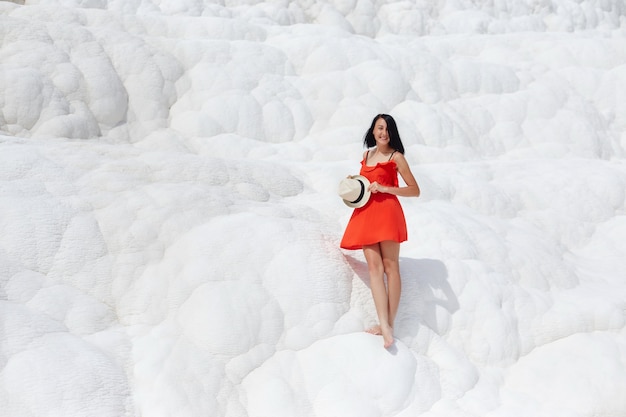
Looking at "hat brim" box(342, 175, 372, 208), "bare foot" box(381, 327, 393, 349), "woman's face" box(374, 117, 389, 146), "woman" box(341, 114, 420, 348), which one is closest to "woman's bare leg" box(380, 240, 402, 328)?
"woman" box(341, 114, 420, 348)

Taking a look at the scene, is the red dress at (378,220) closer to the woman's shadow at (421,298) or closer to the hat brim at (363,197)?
the hat brim at (363,197)

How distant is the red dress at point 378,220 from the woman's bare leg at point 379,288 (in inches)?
3.3

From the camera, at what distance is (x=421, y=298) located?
4.16m

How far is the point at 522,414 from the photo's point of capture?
Answer: 362 cm

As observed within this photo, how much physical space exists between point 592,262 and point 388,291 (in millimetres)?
2643

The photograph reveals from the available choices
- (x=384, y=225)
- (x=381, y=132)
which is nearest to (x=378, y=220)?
(x=384, y=225)

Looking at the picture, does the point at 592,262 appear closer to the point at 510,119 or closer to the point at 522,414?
the point at 522,414

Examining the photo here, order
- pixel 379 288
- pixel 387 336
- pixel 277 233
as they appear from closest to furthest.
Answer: pixel 387 336 → pixel 379 288 → pixel 277 233

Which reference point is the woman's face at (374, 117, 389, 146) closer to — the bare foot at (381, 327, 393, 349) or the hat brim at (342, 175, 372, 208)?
the hat brim at (342, 175, 372, 208)

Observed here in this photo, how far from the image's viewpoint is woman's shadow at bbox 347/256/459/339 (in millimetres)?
4016

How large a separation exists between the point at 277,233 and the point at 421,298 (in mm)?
1106

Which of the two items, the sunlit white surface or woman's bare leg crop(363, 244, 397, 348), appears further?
woman's bare leg crop(363, 244, 397, 348)

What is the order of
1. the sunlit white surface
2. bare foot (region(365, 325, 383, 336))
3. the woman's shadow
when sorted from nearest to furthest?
the sunlit white surface < bare foot (region(365, 325, 383, 336)) < the woman's shadow

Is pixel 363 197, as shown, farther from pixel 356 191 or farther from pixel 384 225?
pixel 384 225
